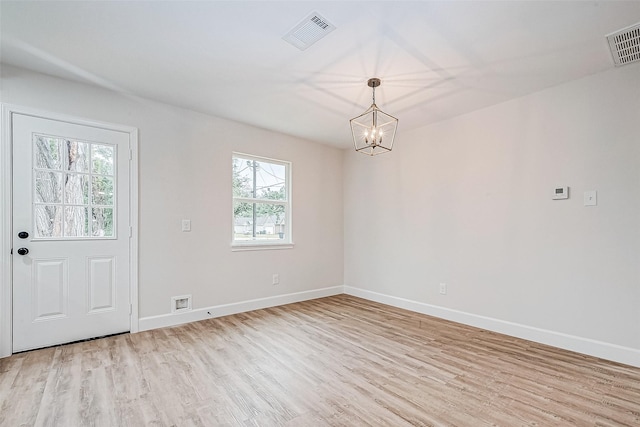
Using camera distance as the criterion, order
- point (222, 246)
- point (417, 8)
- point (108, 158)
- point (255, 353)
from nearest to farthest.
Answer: point (417, 8), point (255, 353), point (108, 158), point (222, 246)

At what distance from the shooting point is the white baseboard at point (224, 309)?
11.2 feet

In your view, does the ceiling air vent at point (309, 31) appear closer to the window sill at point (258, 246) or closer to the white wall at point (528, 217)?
the white wall at point (528, 217)

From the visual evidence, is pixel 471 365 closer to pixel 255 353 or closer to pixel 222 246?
pixel 255 353

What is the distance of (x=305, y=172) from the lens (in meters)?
4.85

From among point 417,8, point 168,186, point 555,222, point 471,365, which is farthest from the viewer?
point 168,186

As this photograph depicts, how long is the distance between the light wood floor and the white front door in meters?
0.27

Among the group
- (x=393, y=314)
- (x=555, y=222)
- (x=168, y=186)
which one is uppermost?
(x=168, y=186)

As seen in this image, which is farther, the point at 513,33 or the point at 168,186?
the point at 168,186

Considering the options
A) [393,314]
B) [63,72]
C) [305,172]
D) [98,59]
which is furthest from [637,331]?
[63,72]

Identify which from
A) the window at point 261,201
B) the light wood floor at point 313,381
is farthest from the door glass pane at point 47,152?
the window at point 261,201

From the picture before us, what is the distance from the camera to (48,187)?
2893 millimetres

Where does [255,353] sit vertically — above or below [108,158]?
below

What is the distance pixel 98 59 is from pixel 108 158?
3.34ft

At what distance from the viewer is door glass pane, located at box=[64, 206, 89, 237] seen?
2975 millimetres
